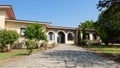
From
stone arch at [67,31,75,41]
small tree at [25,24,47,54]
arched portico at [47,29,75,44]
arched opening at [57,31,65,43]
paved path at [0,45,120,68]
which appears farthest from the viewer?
arched opening at [57,31,65,43]

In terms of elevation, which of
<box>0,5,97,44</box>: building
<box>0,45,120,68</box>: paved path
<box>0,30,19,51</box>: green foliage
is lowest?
<box>0,45,120,68</box>: paved path

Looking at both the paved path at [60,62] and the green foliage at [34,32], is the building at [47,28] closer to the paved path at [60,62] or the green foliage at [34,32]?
the green foliage at [34,32]

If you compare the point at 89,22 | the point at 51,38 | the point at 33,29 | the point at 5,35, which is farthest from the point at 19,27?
the point at 89,22

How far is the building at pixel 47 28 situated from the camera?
1093 inches

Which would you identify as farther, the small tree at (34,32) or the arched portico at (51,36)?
the arched portico at (51,36)

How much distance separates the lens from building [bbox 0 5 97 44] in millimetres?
27761

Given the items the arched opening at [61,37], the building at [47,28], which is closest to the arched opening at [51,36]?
the building at [47,28]

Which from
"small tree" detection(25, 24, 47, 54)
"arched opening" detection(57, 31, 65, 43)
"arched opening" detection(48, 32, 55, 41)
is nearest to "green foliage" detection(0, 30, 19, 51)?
"small tree" detection(25, 24, 47, 54)

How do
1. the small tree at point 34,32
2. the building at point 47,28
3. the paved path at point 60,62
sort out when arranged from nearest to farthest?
the paved path at point 60,62 < the small tree at point 34,32 < the building at point 47,28

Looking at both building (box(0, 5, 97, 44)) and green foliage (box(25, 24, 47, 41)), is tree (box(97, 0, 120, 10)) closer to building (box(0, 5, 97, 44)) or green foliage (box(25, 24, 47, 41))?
green foliage (box(25, 24, 47, 41))

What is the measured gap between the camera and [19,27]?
29.5 metres

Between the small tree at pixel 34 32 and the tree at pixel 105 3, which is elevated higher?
the tree at pixel 105 3

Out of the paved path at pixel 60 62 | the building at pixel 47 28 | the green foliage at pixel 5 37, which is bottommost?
the paved path at pixel 60 62

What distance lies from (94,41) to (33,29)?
1799cm
